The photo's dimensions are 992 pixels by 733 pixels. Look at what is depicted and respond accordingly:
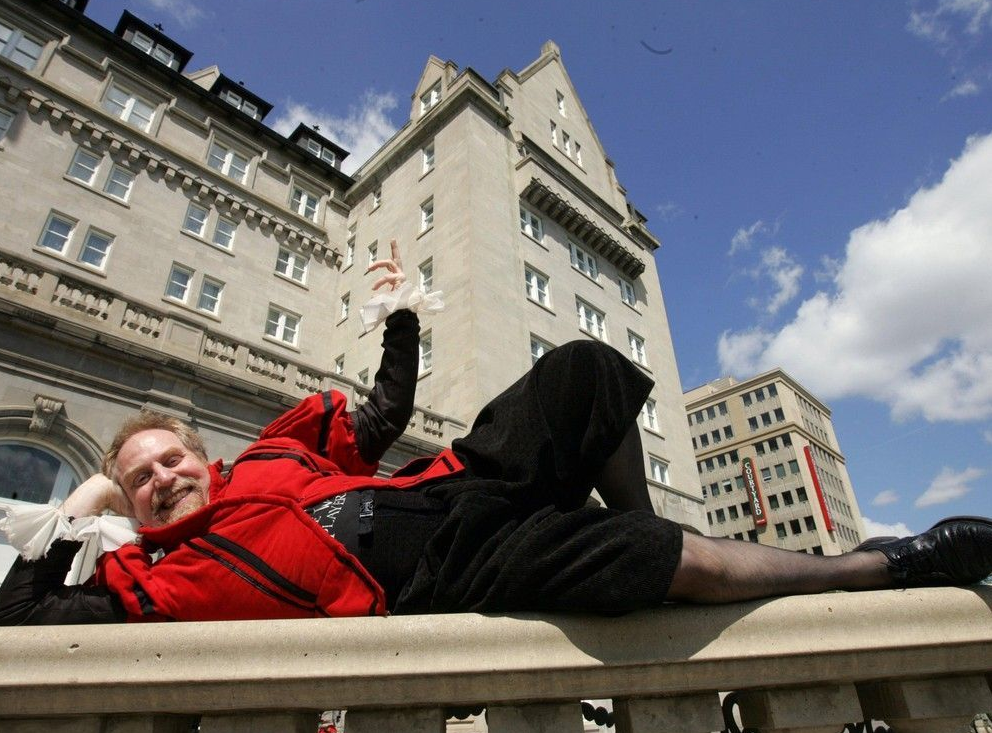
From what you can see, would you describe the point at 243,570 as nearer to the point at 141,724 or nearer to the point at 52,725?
the point at 141,724

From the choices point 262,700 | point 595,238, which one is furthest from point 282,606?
point 595,238

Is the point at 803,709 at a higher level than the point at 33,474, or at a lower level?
lower

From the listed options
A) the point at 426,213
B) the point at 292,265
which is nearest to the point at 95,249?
the point at 292,265

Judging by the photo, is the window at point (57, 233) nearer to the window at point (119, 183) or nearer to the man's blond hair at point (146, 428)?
the window at point (119, 183)

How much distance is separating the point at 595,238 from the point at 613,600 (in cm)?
2536

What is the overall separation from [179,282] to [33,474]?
944cm

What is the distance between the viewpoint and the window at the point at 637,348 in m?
25.2

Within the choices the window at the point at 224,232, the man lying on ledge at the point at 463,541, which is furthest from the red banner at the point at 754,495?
the man lying on ledge at the point at 463,541

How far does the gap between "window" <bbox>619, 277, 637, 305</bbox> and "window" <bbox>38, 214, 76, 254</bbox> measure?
70.0 ft

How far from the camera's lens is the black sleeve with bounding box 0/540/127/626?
1604 millimetres

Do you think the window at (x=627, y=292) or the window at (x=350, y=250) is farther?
the window at (x=627, y=292)

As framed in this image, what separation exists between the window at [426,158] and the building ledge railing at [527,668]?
77.8 ft

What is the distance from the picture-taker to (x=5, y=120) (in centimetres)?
1605

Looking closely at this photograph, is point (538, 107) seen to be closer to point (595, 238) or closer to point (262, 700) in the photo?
point (595, 238)
